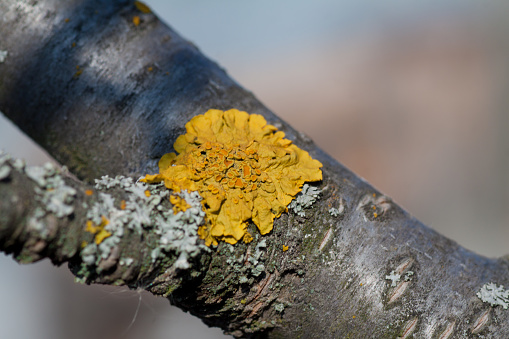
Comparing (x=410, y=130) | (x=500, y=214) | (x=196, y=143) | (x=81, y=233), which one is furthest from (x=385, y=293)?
(x=410, y=130)

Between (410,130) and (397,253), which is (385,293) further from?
(410,130)

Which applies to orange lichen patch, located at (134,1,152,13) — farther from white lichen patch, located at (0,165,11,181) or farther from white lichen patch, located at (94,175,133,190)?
white lichen patch, located at (0,165,11,181)

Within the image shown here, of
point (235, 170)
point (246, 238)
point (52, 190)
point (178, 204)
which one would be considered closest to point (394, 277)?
point (246, 238)

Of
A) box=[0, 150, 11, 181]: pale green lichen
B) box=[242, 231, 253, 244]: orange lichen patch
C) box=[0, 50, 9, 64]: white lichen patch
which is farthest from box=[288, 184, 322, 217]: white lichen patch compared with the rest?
box=[0, 50, 9, 64]: white lichen patch

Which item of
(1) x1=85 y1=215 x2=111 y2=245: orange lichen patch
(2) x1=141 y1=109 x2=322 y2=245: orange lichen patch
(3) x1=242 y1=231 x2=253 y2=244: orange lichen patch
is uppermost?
(2) x1=141 y1=109 x2=322 y2=245: orange lichen patch

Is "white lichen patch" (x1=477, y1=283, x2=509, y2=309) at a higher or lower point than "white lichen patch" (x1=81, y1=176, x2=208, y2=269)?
higher

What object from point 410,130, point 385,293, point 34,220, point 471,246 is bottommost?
point 34,220
